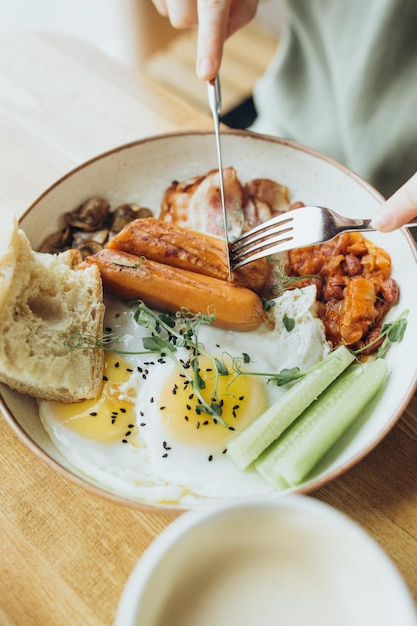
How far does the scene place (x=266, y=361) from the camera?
192cm

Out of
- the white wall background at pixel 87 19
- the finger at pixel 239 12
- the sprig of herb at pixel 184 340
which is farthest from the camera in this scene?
the white wall background at pixel 87 19

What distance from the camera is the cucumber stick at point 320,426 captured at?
5.14ft

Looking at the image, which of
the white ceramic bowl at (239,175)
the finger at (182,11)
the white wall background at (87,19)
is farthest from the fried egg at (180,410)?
the white wall background at (87,19)

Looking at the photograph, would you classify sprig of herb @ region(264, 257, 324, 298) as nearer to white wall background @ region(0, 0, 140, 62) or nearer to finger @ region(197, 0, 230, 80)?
finger @ region(197, 0, 230, 80)

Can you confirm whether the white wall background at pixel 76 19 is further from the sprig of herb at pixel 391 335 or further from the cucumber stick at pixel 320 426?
the cucumber stick at pixel 320 426

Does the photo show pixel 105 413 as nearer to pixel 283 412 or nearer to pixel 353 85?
pixel 283 412

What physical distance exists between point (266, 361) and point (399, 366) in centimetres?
41

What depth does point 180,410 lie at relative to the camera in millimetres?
1774

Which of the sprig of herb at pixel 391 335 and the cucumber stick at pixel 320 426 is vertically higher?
the sprig of herb at pixel 391 335

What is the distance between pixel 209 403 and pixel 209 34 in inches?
48.9

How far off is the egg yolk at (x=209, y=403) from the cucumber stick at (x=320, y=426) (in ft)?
0.45

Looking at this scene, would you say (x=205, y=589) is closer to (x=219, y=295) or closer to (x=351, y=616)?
(x=351, y=616)

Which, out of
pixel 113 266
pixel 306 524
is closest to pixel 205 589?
pixel 306 524

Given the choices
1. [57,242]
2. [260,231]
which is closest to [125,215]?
[57,242]
